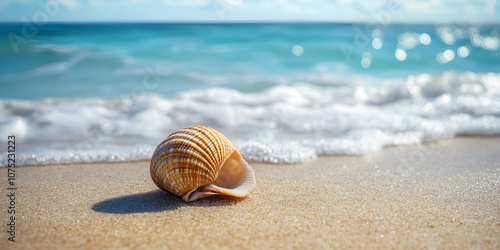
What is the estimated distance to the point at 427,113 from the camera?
5898 mm

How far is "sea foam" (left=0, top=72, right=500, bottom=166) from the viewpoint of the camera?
4.03 meters

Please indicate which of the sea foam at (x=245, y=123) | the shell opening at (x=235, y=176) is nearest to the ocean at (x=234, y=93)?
the sea foam at (x=245, y=123)

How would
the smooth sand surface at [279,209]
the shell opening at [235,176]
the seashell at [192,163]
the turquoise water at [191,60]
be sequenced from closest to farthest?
the smooth sand surface at [279,209]
the seashell at [192,163]
the shell opening at [235,176]
the turquoise water at [191,60]

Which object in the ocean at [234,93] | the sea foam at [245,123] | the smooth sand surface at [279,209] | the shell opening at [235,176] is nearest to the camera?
the smooth sand surface at [279,209]

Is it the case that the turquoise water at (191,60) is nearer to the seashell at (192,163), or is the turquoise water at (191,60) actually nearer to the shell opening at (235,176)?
the shell opening at (235,176)

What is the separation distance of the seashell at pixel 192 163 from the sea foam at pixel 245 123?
4.11 feet

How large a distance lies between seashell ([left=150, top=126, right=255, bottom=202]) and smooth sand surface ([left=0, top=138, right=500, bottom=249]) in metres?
0.10

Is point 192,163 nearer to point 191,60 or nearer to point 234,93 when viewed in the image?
point 234,93

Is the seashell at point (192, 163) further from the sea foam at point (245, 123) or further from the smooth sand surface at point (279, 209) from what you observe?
the sea foam at point (245, 123)

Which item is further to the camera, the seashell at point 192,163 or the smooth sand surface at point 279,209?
the seashell at point 192,163

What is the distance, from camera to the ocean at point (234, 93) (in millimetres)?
4492

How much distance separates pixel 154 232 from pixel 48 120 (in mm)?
3842

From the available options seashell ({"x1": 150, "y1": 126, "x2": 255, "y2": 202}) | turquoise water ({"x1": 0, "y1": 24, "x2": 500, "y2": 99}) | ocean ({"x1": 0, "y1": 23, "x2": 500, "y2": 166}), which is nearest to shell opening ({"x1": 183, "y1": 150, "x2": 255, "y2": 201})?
seashell ({"x1": 150, "y1": 126, "x2": 255, "y2": 202})

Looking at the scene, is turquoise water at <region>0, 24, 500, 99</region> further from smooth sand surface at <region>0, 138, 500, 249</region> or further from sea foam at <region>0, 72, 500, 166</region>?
smooth sand surface at <region>0, 138, 500, 249</region>
